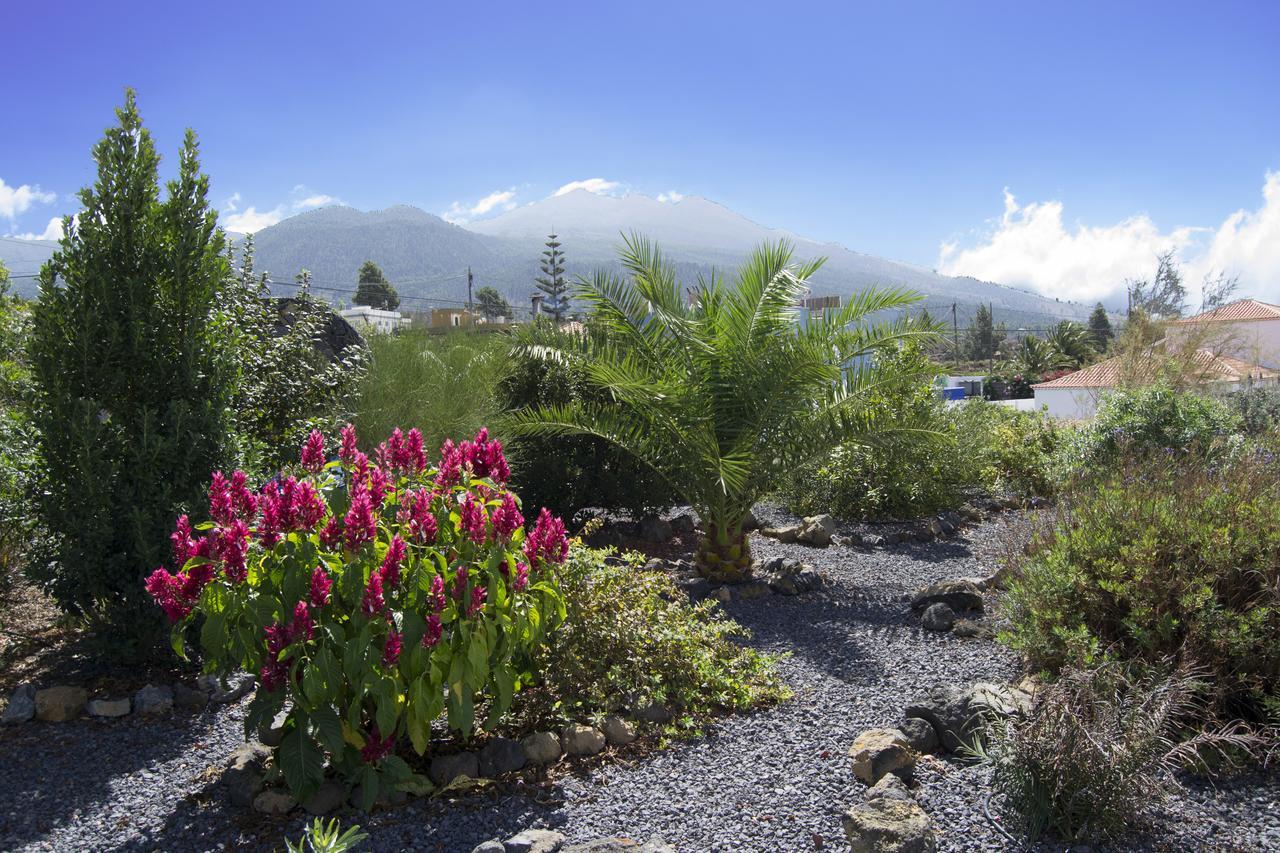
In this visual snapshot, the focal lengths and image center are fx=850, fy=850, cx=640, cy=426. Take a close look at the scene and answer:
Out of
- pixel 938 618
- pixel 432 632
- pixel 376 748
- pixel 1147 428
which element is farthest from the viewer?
pixel 1147 428

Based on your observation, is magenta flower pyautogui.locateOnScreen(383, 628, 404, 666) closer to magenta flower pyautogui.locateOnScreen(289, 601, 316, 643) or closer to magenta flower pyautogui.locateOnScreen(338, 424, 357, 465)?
magenta flower pyautogui.locateOnScreen(289, 601, 316, 643)

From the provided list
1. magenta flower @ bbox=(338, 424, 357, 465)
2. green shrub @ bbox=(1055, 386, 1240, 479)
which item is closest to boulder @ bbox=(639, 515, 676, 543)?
green shrub @ bbox=(1055, 386, 1240, 479)

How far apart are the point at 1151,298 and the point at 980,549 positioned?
36336mm

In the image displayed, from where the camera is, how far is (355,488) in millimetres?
3086

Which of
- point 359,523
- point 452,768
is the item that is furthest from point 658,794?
point 359,523

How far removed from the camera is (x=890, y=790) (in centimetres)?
284

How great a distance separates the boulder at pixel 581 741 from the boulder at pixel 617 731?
0.07 meters

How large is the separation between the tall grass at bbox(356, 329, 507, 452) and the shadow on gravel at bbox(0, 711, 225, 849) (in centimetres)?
378

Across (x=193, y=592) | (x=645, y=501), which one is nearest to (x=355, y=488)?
(x=193, y=592)

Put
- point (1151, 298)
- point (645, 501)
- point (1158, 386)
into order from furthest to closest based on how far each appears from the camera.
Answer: point (1151, 298)
point (1158, 386)
point (645, 501)

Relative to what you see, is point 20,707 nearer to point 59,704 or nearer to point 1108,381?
point 59,704

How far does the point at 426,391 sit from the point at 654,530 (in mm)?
2638

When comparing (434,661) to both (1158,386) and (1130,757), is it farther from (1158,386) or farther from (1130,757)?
(1158,386)

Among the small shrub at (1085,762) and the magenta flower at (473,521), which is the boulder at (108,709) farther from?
the small shrub at (1085,762)
